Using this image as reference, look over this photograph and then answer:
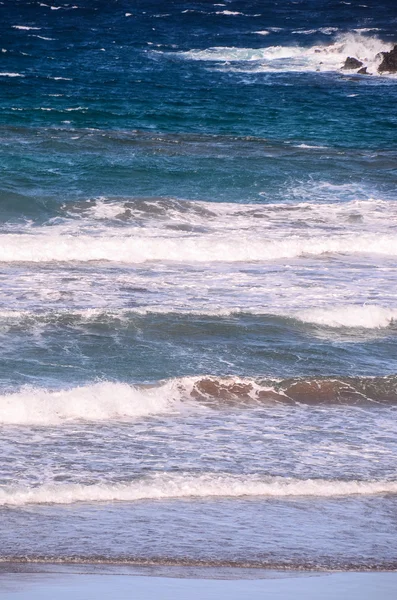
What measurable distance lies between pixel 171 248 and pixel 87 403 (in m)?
6.20

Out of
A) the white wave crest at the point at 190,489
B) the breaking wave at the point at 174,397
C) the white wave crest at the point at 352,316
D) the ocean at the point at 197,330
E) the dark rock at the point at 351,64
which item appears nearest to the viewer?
the ocean at the point at 197,330

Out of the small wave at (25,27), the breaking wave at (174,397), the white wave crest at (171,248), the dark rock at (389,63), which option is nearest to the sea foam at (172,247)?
the white wave crest at (171,248)

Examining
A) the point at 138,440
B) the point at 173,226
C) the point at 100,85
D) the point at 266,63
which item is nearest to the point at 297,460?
the point at 138,440

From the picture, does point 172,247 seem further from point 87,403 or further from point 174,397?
point 87,403

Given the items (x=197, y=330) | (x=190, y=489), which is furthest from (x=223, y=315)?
(x=190, y=489)

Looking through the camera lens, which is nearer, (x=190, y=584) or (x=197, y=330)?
(x=190, y=584)

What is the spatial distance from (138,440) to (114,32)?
37.8m

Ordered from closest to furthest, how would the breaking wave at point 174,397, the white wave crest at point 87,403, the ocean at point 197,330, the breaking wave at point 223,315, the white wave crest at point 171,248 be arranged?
the ocean at point 197,330 < the white wave crest at point 87,403 < the breaking wave at point 174,397 < the breaking wave at point 223,315 < the white wave crest at point 171,248

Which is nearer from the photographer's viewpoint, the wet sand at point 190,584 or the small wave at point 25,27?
the wet sand at point 190,584

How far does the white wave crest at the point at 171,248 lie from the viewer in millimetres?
14430

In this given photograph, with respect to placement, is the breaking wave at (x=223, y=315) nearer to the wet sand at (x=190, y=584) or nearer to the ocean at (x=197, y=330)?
the ocean at (x=197, y=330)

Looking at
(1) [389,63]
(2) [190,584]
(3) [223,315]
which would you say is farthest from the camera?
(1) [389,63]

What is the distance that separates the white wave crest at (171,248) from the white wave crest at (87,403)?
17.2 ft

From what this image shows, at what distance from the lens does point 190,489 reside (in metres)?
7.27
